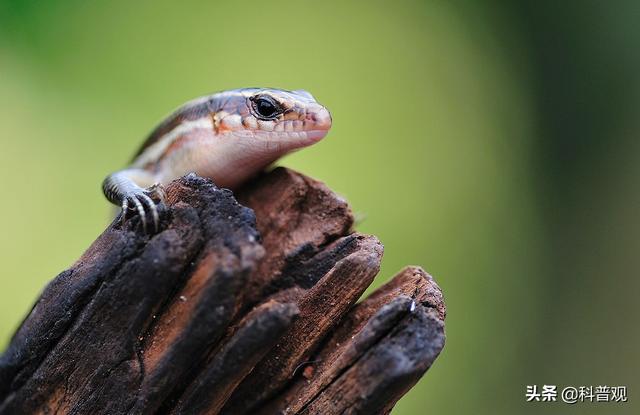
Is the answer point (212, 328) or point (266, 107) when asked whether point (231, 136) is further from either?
point (212, 328)

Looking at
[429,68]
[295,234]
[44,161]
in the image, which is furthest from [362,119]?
[295,234]

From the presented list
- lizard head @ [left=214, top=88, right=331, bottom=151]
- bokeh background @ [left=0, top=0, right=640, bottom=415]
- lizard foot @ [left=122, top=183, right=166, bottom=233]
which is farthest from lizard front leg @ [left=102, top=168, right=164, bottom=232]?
bokeh background @ [left=0, top=0, right=640, bottom=415]

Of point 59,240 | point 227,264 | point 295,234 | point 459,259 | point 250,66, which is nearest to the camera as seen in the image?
point 227,264

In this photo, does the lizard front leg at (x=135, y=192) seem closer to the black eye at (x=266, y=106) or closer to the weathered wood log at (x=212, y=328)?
the weathered wood log at (x=212, y=328)

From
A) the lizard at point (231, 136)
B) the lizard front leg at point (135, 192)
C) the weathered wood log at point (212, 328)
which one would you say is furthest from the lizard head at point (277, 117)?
the weathered wood log at point (212, 328)

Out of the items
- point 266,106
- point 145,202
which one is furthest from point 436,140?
point 145,202

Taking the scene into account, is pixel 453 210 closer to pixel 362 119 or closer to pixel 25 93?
pixel 362 119

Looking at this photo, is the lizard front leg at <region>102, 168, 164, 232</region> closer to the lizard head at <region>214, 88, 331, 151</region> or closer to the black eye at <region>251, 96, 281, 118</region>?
the lizard head at <region>214, 88, 331, 151</region>
